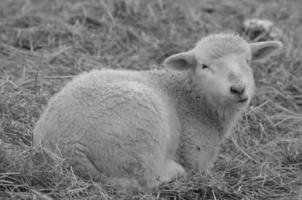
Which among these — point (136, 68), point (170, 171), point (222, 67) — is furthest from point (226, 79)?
point (136, 68)

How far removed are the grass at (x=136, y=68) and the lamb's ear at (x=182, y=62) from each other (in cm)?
117

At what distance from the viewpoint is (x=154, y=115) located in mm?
6176

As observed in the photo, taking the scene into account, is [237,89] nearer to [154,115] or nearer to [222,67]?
[222,67]

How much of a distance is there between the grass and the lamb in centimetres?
21

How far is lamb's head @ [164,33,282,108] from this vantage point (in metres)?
6.36

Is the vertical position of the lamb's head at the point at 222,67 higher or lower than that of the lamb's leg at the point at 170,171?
higher

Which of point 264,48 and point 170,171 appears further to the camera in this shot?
point 264,48

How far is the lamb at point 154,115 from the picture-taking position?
5863 millimetres

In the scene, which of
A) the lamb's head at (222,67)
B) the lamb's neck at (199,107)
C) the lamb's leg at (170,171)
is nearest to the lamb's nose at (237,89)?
the lamb's head at (222,67)

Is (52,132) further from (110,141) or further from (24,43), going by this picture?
(24,43)

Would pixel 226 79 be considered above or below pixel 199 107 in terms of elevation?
above

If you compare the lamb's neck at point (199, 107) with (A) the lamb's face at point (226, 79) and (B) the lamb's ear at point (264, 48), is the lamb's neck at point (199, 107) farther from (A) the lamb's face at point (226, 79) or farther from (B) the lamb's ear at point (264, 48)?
(B) the lamb's ear at point (264, 48)

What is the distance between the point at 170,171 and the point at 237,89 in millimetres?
1097

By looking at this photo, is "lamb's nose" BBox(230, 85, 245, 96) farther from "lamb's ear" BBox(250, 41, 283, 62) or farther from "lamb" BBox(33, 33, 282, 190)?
"lamb's ear" BBox(250, 41, 283, 62)
